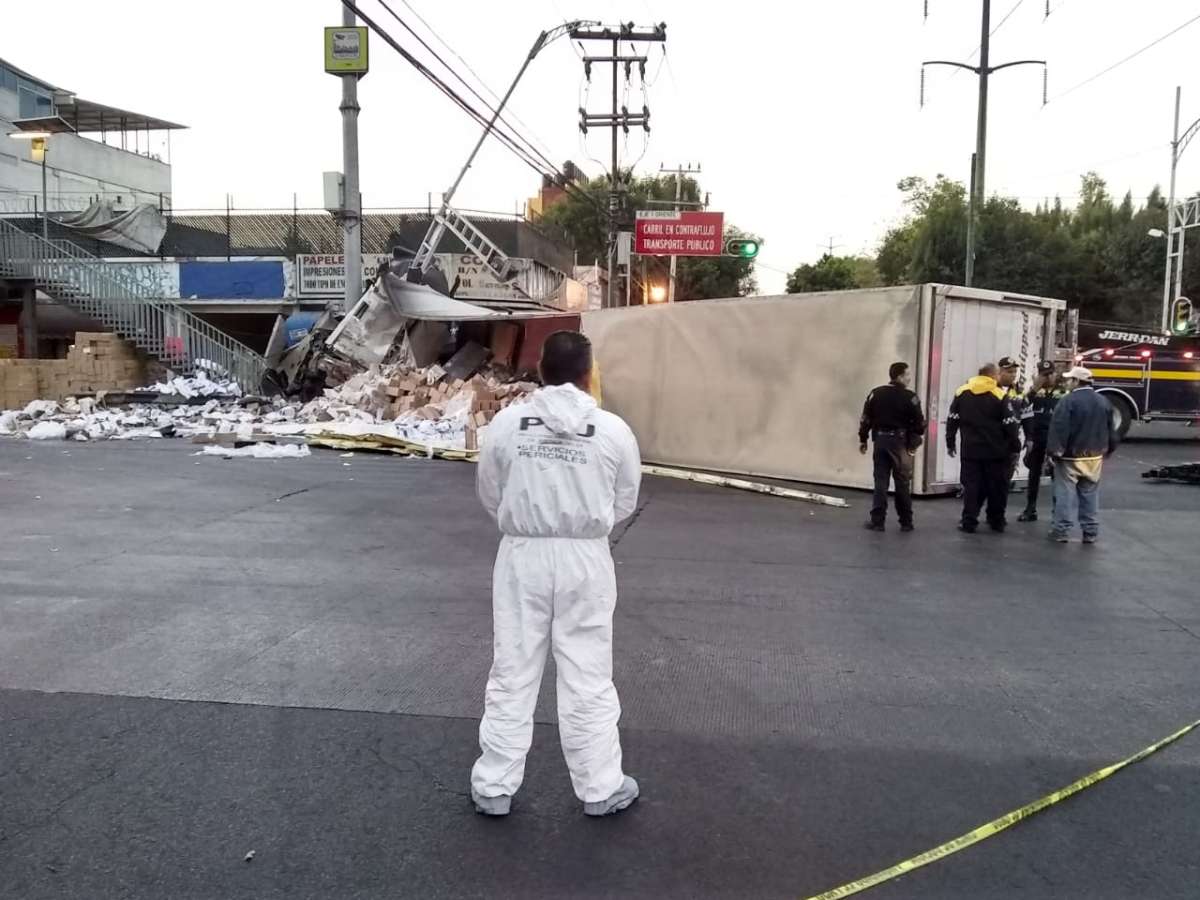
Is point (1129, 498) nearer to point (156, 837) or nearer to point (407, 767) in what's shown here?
point (407, 767)

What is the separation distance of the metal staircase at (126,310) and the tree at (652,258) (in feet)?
97.0

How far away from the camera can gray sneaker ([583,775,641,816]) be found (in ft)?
11.4

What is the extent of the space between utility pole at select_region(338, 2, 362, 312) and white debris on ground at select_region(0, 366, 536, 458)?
9.54 feet

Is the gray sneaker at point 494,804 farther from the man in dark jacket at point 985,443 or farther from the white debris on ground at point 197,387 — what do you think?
the white debris on ground at point 197,387

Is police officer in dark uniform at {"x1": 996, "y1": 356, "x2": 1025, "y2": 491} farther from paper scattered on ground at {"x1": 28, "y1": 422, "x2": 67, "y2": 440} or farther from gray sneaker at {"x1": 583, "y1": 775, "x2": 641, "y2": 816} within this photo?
paper scattered on ground at {"x1": 28, "y1": 422, "x2": 67, "y2": 440}

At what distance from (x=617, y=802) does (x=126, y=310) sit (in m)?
23.9

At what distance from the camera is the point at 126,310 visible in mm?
23938

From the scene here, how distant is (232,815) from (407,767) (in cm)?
68

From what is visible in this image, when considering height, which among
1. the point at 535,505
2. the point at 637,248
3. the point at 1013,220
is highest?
the point at 1013,220

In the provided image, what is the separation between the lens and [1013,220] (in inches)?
1500

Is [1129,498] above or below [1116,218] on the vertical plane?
below

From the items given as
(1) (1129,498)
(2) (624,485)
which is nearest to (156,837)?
(2) (624,485)

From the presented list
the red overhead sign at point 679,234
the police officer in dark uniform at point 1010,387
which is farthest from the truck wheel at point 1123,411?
the red overhead sign at point 679,234

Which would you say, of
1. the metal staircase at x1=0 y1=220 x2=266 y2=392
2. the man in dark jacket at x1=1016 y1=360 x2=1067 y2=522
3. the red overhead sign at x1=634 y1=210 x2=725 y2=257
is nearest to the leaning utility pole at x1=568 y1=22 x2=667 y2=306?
the red overhead sign at x1=634 y1=210 x2=725 y2=257
